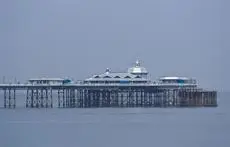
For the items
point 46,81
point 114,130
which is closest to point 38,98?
point 46,81

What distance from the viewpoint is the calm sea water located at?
7975 cm

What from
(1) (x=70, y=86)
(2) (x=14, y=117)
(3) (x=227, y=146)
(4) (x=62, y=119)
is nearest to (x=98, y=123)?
(4) (x=62, y=119)

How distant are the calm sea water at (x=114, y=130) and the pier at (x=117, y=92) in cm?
1726

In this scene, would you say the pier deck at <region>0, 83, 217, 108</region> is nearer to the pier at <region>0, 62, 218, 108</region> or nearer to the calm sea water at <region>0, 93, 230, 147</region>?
the pier at <region>0, 62, 218, 108</region>

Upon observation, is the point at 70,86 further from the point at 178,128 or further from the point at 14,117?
the point at 178,128

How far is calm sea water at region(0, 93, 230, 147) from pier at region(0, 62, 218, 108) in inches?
680

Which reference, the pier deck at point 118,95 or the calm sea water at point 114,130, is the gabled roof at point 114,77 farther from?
the calm sea water at point 114,130

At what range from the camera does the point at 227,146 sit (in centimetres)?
7744

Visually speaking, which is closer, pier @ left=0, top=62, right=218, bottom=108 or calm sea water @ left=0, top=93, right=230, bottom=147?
calm sea water @ left=0, top=93, right=230, bottom=147

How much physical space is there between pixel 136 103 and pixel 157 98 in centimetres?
270

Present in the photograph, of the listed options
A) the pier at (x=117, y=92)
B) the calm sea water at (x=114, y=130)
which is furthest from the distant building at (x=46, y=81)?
Answer: the calm sea water at (x=114, y=130)

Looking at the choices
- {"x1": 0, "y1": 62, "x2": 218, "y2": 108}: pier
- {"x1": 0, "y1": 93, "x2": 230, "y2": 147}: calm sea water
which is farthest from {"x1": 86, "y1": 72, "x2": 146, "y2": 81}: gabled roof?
{"x1": 0, "y1": 93, "x2": 230, "y2": 147}: calm sea water

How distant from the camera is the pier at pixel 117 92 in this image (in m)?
139

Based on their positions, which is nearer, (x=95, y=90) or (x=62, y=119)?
(x=62, y=119)
